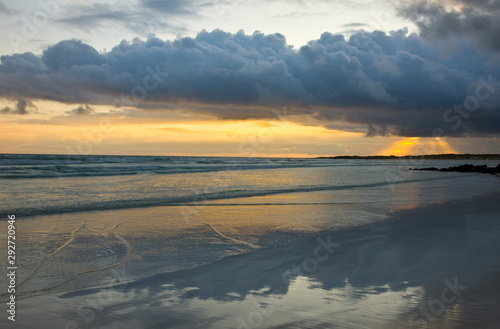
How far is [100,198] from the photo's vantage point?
16469 mm

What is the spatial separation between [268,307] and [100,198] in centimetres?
1340

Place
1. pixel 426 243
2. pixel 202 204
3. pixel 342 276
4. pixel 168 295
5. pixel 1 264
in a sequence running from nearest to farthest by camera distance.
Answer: pixel 168 295 → pixel 342 276 → pixel 1 264 → pixel 426 243 → pixel 202 204

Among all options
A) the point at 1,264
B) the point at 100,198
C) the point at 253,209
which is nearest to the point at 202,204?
the point at 253,209

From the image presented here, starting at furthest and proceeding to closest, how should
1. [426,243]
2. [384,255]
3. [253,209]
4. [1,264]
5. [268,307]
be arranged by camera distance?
[253,209], [426,243], [384,255], [1,264], [268,307]

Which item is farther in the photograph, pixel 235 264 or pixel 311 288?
pixel 235 264

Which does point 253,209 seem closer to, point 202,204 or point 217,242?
point 202,204

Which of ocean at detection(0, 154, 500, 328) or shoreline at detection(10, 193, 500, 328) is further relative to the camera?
ocean at detection(0, 154, 500, 328)

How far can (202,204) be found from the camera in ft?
51.4

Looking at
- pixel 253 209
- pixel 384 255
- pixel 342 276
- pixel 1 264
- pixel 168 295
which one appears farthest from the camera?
pixel 253 209

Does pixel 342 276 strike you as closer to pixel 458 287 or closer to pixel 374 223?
pixel 458 287

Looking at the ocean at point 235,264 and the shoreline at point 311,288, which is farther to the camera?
the ocean at point 235,264

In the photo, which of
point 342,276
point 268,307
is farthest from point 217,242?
point 268,307

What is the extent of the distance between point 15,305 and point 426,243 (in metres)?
7.46

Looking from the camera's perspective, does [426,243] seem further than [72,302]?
Yes
